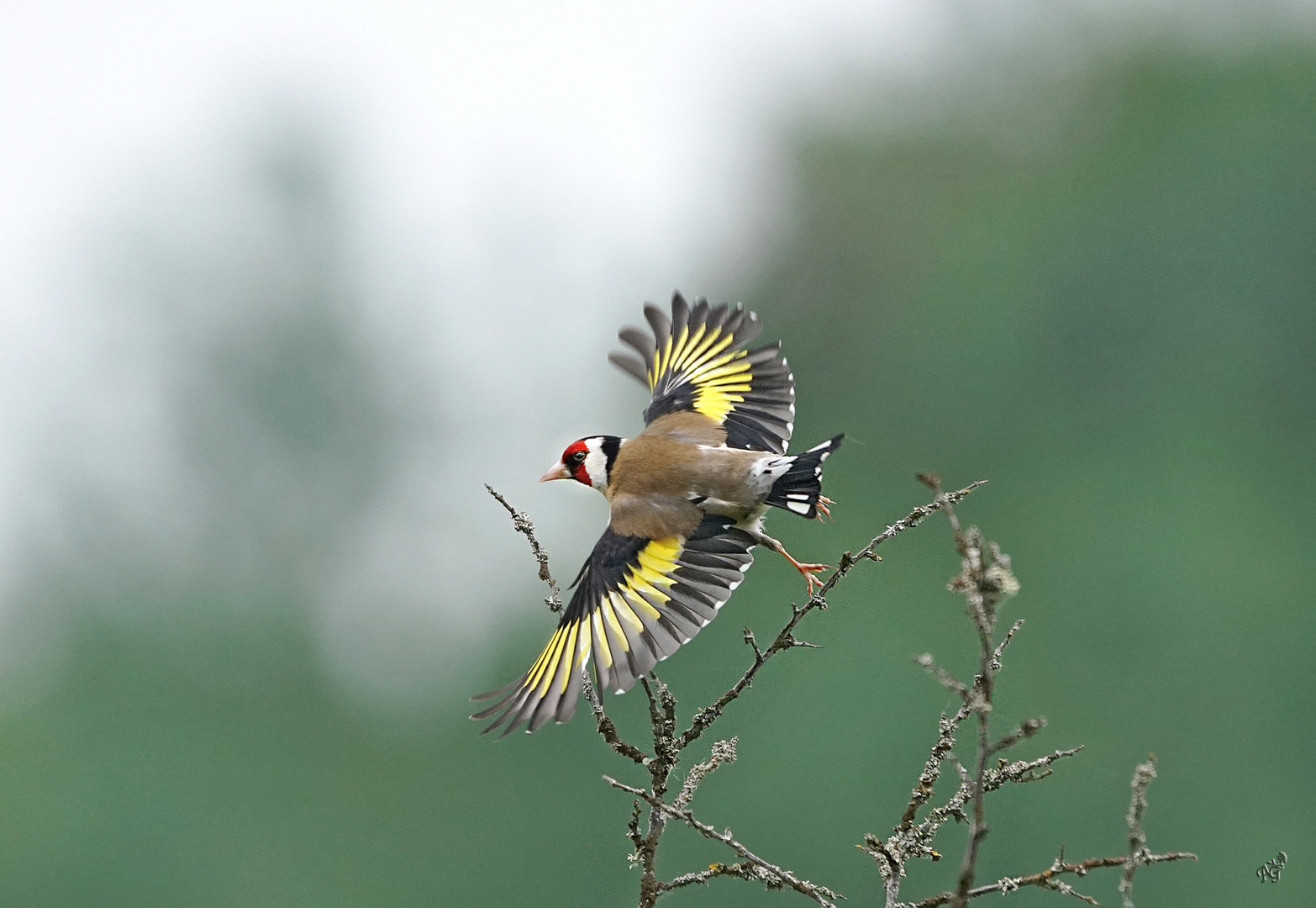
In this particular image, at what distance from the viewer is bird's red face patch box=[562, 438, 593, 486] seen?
6.06 m

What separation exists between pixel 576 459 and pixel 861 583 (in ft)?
73.4

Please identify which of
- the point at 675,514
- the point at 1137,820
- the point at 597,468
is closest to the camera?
the point at 1137,820

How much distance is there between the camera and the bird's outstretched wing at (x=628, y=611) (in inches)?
176

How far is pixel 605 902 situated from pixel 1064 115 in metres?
30.6

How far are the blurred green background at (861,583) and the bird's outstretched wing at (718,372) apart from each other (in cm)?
1381

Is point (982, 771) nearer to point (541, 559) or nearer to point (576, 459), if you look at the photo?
point (541, 559)

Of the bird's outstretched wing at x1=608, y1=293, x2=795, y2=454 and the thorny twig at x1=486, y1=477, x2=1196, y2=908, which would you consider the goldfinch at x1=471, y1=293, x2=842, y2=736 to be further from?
the thorny twig at x1=486, y1=477, x2=1196, y2=908

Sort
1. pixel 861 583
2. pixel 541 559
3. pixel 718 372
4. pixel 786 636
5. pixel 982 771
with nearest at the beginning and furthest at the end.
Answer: pixel 982 771 < pixel 786 636 < pixel 541 559 < pixel 718 372 < pixel 861 583

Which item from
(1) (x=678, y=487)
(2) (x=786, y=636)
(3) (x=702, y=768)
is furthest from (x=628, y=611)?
(3) (x=702, y=768)

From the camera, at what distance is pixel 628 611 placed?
4969 millimetres

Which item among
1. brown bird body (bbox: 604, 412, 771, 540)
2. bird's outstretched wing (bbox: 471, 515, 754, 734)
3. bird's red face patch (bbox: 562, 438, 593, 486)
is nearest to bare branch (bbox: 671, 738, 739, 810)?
bird's outstretched wing (bbox: 471, 515, 754, 734)

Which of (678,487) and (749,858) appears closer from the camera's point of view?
(749,858)

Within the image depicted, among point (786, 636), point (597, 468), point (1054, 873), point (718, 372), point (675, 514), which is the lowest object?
point (1054, 873)

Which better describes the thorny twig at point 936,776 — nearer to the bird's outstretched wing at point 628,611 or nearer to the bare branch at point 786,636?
the bare branch at point 786,636
